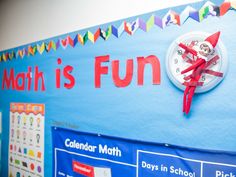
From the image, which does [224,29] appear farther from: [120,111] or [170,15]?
[120,111]

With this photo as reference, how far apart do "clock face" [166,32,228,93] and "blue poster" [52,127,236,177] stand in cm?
24

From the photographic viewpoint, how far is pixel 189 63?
0.84 meters

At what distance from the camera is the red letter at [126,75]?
102cm

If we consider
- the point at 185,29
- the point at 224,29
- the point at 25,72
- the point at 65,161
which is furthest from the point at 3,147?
the point at 224,29

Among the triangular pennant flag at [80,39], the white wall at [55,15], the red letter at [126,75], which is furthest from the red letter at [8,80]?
the red letter at [126,75]

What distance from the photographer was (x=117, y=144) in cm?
106

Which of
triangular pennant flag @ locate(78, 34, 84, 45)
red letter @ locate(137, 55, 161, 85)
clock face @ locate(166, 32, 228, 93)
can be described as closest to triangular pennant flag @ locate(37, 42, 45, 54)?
triangular pennant flag @ locate(78, 34, 84, 45)

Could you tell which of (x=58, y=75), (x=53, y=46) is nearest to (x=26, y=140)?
(x=58, y=75)

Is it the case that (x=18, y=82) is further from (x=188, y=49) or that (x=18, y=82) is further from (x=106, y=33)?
(x=188, y=49)

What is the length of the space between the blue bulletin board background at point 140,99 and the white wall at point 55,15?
5cm

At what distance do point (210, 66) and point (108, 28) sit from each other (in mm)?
521

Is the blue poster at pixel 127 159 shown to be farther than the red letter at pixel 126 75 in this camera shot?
No

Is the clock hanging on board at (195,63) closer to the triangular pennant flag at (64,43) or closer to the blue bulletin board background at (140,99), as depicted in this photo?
the blue bulletin board background at (140,99)

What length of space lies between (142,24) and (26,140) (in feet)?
3.75
